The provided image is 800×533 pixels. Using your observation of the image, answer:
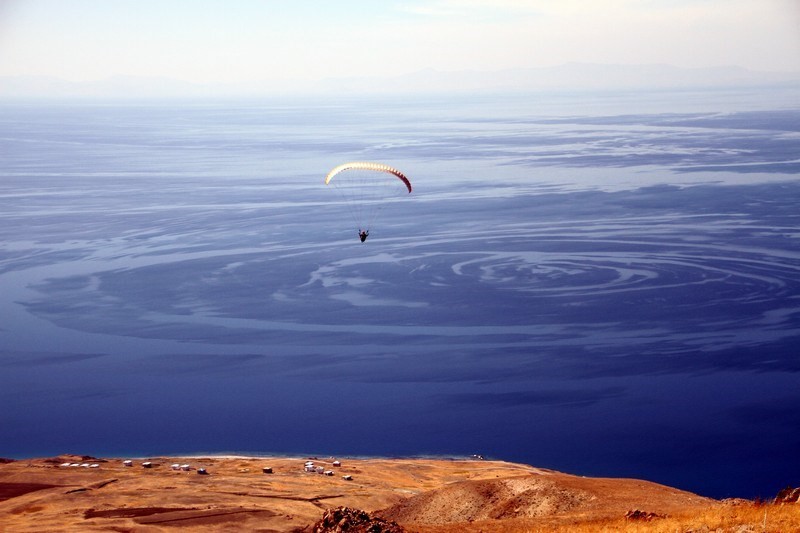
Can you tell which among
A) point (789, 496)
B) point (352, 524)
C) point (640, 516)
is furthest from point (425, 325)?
point (352, 524)

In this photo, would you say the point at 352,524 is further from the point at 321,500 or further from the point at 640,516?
the point at 321,500

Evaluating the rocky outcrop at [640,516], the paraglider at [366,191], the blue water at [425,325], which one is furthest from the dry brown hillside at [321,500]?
the paraglider at [366,191]

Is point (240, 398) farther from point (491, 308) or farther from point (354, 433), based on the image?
point (491, 308)

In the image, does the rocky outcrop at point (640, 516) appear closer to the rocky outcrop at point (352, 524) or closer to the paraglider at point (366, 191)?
the rocky outcrop at point (352, 524)

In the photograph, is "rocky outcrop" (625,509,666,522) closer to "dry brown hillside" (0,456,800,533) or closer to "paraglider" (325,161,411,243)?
"dry brown hillside" (0,456,800,533)

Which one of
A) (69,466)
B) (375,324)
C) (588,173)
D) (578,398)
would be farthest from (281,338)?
(588,173)

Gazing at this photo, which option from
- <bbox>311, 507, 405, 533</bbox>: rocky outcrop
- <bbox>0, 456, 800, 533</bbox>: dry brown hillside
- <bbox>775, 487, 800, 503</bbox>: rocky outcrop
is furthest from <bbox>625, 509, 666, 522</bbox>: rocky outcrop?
<bbox>311, 507, 405, 533</bbox>: rocky outcrop
